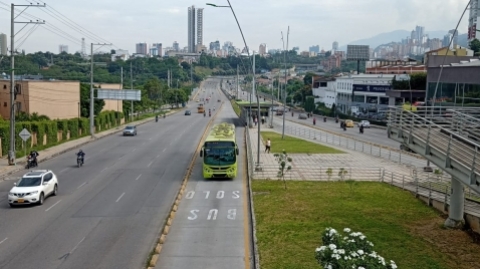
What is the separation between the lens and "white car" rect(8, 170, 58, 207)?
2375cm

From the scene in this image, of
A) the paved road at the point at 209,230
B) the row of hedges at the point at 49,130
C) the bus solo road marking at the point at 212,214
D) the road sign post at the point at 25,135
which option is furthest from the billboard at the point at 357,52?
the bus solo road marking at the point at 212,214

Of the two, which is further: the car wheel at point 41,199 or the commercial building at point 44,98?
the commercial building at point 44,98

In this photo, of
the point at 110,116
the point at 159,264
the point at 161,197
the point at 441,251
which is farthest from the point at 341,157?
the point at 110,116

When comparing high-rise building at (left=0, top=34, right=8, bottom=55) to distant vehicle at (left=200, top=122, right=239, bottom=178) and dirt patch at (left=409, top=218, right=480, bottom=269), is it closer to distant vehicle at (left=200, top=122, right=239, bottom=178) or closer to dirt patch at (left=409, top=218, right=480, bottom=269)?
distant vehicle at (left=200, top=122, right=239, bottom=178)

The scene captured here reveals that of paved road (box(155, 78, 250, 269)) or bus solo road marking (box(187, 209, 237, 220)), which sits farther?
bus solo road marking (box(187, 209, 237, 220))

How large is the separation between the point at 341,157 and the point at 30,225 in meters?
26.6

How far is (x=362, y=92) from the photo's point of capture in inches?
3834

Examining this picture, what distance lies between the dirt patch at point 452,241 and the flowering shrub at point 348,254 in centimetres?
640

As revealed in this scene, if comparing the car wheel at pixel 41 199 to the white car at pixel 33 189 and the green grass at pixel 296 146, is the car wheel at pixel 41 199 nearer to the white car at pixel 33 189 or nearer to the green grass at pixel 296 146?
the white car at pixel 33 189

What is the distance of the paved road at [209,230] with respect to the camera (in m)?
16.2

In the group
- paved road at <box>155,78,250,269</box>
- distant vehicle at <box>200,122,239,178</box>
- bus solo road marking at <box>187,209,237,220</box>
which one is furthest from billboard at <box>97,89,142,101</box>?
bus solo road marking at <box>187,209,237,220</box>

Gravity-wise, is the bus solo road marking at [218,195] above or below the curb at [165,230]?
below

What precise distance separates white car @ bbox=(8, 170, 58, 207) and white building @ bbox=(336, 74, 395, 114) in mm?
69350

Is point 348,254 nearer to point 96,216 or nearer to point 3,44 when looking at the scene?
Result: point 96,216
